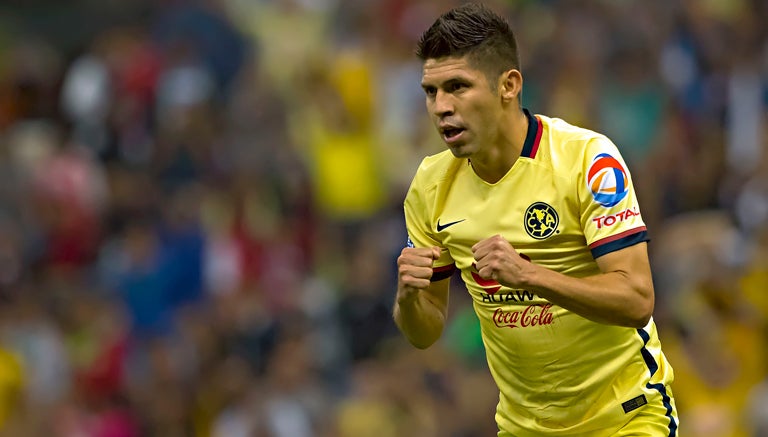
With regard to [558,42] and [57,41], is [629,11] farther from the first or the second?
[57,41]

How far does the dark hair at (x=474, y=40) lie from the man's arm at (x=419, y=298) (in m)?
0.74

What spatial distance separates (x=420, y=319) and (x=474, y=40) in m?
1.16

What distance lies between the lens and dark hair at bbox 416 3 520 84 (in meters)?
5.58

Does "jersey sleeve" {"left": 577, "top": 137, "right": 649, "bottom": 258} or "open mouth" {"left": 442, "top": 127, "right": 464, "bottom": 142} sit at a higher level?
"open mouth" {"left": 442, "top": 127, "right": 464, "bottom": 142}

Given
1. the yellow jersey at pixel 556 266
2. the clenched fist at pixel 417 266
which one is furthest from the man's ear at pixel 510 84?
the clenched fist at pixel 417 266

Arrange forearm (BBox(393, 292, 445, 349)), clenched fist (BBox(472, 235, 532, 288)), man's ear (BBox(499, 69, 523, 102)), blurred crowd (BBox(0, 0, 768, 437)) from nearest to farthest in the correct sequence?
clenched fist (BBox(472, 235, 532, 288)) < man's ear (BBox(499, 69, 523, 102)) < forearm (BBox(393, 292, 445, 349)) < blurred crowd (BBox(0, 0, 768, 437))

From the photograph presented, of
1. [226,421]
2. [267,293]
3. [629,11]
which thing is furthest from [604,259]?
[629,11]

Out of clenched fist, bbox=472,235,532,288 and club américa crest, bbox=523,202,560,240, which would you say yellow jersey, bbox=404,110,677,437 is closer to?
club américa crest, bbox=523,202,560,240

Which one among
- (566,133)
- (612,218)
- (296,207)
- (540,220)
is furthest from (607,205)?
(296,207)

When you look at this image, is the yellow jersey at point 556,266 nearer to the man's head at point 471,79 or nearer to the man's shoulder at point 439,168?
the man's shoulder at point 439,168

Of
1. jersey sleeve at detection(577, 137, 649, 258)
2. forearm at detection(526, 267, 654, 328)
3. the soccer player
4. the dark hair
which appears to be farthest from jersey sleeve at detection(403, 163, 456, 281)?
forearm at detection(526, 267, 654, 328)

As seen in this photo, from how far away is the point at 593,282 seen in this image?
5320 mm

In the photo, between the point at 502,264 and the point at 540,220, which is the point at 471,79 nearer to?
the point at 540,220

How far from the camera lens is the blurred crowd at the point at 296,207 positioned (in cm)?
1018
